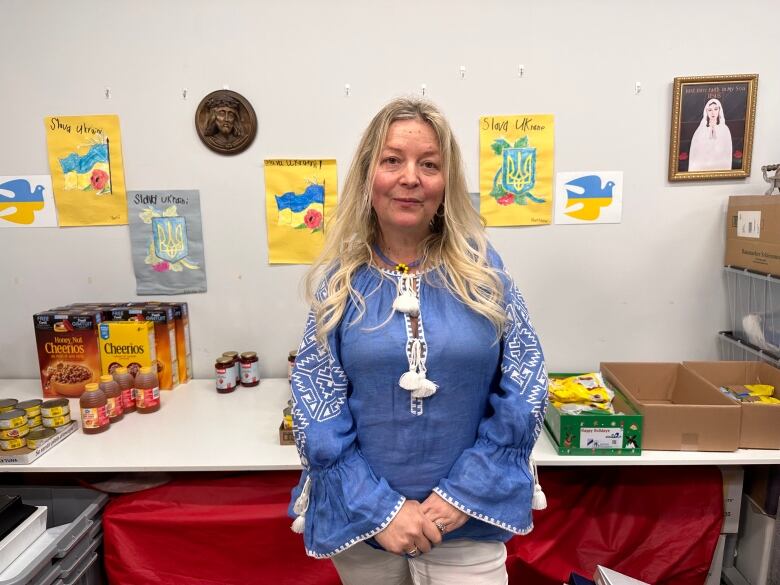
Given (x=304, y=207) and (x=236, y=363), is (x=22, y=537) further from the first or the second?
(x=304, y=207)

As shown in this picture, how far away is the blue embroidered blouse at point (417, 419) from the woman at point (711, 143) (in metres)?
1.19

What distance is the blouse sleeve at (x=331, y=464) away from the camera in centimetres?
97

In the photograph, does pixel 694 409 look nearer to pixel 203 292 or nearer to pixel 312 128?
pixel 312 128

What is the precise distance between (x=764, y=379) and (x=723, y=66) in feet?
3.44

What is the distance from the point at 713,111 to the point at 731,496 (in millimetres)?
1239

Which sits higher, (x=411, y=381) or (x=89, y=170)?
(x=89, y=170)

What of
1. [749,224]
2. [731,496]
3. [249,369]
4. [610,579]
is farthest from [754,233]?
[249,369]

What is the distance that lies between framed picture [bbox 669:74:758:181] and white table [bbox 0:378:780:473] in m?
0.94

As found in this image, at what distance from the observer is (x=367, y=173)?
1055mm

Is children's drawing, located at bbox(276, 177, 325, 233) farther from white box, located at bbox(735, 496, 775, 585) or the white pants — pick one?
white box, located at bbox(735, 496, 775, 585)

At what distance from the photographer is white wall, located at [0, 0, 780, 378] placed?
1746 millimetres

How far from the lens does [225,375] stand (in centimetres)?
184

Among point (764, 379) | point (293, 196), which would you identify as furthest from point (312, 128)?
point (764, 379)

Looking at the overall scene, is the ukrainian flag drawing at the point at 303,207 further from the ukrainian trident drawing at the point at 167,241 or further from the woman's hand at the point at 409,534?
the woman's hand at the point at 409,534
